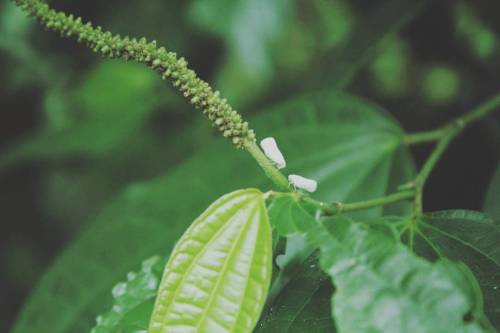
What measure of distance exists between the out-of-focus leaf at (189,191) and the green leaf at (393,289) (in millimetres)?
462

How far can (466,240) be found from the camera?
758 mm

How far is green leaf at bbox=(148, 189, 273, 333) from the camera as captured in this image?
636mm

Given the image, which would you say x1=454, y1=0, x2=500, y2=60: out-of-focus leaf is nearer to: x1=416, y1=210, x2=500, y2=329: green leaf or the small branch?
the small branch

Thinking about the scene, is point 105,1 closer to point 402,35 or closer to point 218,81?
point 218,81

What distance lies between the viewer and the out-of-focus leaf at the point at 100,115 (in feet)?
6.51

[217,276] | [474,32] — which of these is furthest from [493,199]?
[474,32]

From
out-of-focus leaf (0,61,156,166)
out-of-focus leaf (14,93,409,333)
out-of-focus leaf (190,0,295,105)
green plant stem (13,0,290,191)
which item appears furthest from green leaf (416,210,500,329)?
out-of-focus leaf (0,61,156,166)

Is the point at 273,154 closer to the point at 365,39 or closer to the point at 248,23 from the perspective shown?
the point at 365,39

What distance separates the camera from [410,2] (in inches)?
59.2

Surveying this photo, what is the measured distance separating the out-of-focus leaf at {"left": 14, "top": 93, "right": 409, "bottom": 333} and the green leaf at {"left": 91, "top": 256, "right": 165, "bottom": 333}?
1.02 ft

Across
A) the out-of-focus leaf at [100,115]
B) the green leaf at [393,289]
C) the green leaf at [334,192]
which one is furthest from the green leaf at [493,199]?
the out-of-focus leaf at [100,115]

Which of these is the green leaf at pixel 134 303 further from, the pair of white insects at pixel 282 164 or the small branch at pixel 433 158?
the small branch at pixel 433 158

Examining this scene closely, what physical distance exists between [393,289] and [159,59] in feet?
1.11

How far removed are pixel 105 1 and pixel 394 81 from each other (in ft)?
3.13
